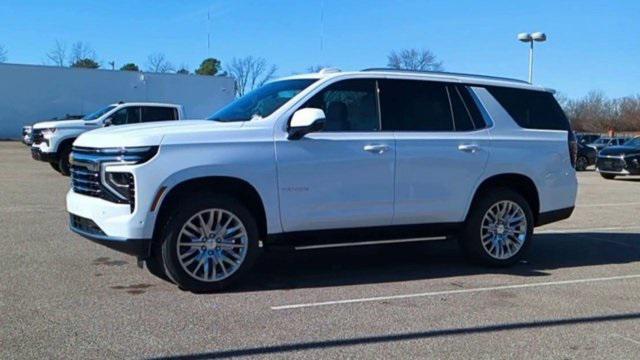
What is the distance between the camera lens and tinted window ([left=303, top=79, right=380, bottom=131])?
6.78 meters

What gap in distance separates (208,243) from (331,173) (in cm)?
135

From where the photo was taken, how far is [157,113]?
17.7m

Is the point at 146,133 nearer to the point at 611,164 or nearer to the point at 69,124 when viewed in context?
the point at 69,124

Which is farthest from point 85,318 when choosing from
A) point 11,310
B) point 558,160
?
point 558,160

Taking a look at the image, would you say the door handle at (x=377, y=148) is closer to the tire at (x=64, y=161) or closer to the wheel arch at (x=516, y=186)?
the wheel arch at (x=516, y=186)

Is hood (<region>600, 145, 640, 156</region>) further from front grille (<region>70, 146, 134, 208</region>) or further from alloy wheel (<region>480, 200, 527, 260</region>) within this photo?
front grille (<region>70, 146, 134, 208</region>)

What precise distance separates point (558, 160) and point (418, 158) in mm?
2030

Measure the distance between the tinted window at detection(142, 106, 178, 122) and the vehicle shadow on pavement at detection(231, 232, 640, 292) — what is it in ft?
33.9

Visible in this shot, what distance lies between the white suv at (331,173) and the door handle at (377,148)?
1 centimetres

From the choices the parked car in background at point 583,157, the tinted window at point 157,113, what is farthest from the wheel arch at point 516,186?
the parked car in background at point 583,157

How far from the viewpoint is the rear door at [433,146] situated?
703cm

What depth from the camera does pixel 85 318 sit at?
5.35m

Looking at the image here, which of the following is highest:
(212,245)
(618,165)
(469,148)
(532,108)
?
(532,108)

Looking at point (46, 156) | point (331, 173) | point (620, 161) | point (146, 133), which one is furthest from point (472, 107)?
point (620, 161)
